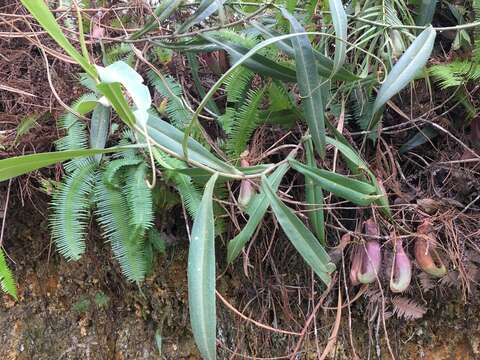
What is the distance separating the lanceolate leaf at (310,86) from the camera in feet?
2.58

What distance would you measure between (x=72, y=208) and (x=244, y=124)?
1.10ft

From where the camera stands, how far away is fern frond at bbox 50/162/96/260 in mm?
804

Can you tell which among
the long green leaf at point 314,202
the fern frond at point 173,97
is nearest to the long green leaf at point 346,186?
the long green leaf at point 314,202

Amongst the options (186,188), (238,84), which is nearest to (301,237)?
(186,188)

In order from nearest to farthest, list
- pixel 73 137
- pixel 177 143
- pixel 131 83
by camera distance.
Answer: pixel 131 83, pixel 177 143, pixel 73 137

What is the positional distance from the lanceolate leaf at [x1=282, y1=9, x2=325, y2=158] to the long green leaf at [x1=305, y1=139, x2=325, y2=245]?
40mm

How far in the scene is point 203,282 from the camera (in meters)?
0.65

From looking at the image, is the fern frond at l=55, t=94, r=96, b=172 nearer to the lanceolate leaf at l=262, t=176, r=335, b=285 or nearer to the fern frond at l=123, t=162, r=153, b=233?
the fern frond at l=123, t=162, r=153, b=233

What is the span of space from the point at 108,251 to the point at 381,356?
59 centimetres

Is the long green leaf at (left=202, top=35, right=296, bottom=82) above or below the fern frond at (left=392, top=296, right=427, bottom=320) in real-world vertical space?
above

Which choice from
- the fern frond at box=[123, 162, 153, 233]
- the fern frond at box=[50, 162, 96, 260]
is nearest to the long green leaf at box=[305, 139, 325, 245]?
the fern frond at box=[123, 162, 153, 233]

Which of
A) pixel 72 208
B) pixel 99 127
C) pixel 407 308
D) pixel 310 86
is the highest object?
pixel 310 86

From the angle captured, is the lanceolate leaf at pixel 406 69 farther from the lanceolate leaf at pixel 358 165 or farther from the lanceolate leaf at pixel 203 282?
the lanceolate leaf at pixel 203 282

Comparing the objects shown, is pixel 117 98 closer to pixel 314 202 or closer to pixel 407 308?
pixel 314 202
